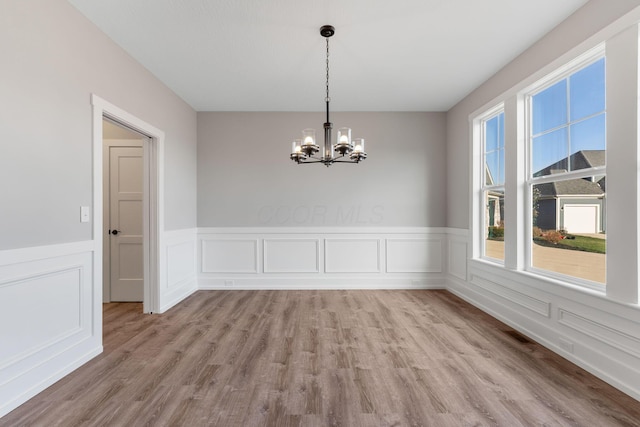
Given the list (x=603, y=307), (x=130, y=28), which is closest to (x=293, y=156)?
(x=130, y=28)

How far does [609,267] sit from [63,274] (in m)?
4.10

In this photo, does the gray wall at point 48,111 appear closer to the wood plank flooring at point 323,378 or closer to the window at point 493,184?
the wood plank flooring at point 323,378

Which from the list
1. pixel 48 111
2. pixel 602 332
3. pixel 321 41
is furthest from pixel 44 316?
pixel 602 332

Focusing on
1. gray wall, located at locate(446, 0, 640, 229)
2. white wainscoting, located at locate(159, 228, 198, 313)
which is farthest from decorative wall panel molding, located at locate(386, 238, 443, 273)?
white wainscoting, located at locate(159, 228, 198, 313)

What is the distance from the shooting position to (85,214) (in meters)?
2.55

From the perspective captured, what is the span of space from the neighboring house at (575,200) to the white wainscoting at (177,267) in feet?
14.3

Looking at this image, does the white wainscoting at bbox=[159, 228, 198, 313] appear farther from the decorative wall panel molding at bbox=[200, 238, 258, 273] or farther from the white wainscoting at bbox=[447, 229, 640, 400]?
the white wainscoting at bbox=[447, 229, 640, 400]

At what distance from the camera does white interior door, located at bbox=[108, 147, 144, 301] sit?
421cm

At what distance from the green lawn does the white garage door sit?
73mm

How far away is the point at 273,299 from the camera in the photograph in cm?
441

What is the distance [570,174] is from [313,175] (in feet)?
10.9

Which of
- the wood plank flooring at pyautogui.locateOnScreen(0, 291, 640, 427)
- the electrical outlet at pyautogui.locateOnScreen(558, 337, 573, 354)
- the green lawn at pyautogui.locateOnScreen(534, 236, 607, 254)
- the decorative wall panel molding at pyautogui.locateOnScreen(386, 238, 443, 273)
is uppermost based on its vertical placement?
the green lawn at pyautogui.locateOnScreen(534, 236, 607, 254)

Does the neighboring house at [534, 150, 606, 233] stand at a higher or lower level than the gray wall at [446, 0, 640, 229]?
lower

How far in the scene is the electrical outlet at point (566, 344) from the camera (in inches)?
99.7
